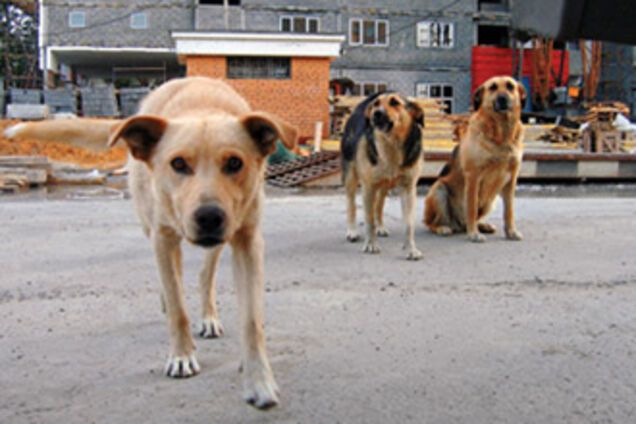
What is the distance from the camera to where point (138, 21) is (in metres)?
33.8

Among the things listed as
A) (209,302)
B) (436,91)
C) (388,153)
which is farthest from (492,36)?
(209,302)

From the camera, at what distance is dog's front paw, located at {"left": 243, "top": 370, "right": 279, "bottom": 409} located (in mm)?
2729

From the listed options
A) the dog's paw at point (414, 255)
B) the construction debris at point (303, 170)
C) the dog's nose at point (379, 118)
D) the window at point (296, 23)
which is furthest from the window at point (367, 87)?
the dog's paw at point (414, 255)

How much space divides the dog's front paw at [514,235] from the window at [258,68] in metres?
18.4

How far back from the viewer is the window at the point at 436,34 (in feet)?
119

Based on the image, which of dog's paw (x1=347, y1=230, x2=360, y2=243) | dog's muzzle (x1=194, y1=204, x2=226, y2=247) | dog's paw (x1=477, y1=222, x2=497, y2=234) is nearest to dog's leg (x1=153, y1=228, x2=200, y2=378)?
dog's muzzle (x1=194, y1=204, x2=226, y2=247)

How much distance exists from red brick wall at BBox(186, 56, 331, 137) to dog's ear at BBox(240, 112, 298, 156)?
2117 cm

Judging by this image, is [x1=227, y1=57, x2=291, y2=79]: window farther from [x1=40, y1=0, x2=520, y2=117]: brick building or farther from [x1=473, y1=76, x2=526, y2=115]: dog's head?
[x1=473, y1=76, x2=526, y2=115]: dog's head

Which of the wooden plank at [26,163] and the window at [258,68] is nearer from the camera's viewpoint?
the wooden plank at [26,163]

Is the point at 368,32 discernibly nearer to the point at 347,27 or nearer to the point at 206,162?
the point at 347,27

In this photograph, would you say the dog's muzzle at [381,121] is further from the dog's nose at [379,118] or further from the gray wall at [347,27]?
the gray wall at [347,27]

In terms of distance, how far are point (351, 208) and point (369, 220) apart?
0.65 meters

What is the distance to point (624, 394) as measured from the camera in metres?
2.89

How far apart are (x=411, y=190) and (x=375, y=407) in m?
4.09
